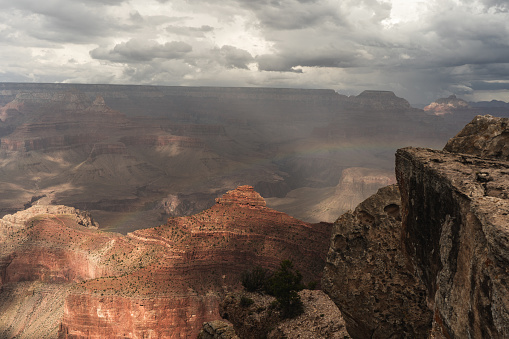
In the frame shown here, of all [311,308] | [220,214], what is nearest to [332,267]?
[311,308]

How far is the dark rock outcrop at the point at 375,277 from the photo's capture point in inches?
473

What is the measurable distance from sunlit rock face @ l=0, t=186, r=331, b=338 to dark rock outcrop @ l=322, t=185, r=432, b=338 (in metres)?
29.9

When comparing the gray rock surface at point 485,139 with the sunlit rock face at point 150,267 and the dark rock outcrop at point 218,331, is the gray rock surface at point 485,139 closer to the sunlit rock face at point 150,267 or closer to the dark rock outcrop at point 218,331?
the dark rock outcrop at point 218,331

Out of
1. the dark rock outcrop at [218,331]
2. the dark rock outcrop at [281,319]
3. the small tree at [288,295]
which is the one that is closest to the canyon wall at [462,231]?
the dark rock outcrop at [281,319]

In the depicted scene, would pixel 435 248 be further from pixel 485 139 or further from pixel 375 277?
pixel 375 277

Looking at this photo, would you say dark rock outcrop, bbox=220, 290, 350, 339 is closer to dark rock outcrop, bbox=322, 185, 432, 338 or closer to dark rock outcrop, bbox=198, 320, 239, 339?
dark rock outcrop, bbox=198, 320, 239, 339

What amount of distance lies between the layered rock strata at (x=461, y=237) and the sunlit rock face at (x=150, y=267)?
3517cm

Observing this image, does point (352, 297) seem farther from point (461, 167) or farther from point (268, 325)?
point (268, 325)

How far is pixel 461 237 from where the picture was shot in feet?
21.4

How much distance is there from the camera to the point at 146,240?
50344mm

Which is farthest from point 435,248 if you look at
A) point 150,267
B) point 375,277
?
point 150,267

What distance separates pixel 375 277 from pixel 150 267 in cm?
3705

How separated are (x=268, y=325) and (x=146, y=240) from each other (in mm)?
31279

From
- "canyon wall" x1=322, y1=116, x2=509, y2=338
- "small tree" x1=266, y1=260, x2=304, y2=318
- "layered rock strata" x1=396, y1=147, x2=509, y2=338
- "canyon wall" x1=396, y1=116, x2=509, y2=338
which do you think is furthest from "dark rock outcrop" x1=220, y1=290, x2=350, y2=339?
"layered rock strata" x1=396, y1=147, x2=509, y2=338
